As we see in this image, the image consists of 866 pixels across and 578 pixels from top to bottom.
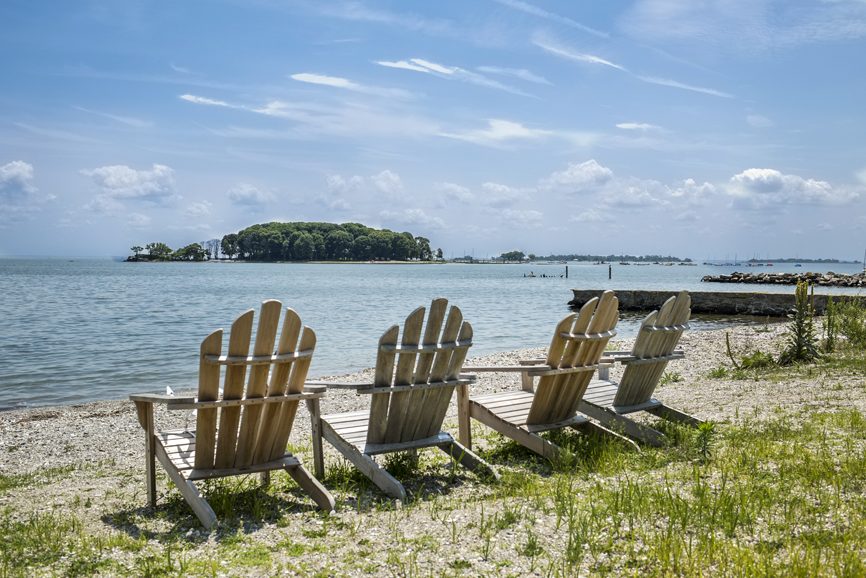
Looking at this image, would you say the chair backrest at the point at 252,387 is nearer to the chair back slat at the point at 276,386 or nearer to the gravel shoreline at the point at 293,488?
the chair back slat at the point at 276,386

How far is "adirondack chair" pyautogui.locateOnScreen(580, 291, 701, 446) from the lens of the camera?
5.26 m

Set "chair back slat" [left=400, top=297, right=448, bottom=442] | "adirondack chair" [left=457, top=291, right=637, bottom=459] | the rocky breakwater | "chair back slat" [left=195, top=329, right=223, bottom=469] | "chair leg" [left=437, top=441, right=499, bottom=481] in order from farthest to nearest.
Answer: the rocky breakwater → "adirondack chair" [left=457, top=291, right=637, bottom=459] → "chair leg" [left=437, top=441, right=499, bottom=481] → "chair back slat" [left=400, top=297, right=448, bottom=442] → "chair back slat" [left=195, top=329, right=223, bottom=469]

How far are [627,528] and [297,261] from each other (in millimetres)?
185943

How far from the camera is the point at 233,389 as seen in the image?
3.73 meters

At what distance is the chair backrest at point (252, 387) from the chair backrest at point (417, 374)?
0.59 metres

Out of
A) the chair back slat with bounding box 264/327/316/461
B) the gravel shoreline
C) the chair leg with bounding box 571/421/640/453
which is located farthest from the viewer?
the chair leg with bounding box 571/421/640/453

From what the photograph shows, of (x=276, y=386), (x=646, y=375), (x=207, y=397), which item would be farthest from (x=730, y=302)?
(x=207, y=397)

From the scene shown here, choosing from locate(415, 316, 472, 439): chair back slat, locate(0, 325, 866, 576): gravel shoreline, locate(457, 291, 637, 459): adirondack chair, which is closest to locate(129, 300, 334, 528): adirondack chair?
locate(0, 325, 866, 576): gravel shoreline

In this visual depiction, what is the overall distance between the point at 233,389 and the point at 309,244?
17598 cm

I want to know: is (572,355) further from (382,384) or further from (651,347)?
(382,384)

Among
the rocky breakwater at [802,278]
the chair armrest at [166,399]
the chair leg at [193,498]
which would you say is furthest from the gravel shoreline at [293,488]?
the rocky breakwater at [802,278]

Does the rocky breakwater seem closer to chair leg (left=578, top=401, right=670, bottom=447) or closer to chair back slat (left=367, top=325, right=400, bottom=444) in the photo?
chair leg (left=578, top=401, right=670, bottom=447)

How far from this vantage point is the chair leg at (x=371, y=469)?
4012 mm

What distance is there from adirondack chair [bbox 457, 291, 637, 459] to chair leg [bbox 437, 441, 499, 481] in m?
0.56
